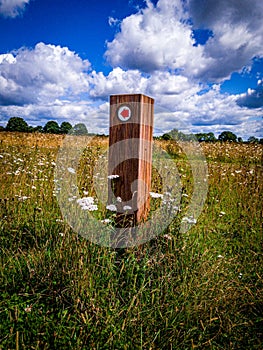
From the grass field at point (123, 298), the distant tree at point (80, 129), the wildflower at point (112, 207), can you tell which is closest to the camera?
the grass field at point (123, 298)

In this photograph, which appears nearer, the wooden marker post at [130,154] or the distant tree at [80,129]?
the wooden marker post at [130,154]

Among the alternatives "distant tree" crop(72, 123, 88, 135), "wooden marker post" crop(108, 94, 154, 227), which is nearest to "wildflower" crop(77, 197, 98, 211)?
"wooden marker post" crop(108, 94, 154, 227)

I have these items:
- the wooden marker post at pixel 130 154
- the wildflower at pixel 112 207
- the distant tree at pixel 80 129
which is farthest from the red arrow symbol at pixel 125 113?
the distant tree at pixel 80 129

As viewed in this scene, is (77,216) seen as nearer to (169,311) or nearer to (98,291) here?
(98,291)

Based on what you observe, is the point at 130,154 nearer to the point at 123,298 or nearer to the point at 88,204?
the point at 88,204

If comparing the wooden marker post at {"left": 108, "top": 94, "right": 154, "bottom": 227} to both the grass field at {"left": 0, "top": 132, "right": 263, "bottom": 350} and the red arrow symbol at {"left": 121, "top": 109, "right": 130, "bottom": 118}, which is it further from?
the grass field at {"left": 0, "top": 132, "right": 263, "bottom": 350}

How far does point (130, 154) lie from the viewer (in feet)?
10.3

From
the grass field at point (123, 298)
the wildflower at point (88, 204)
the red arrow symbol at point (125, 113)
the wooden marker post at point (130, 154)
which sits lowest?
the grass field at point (123, 298)

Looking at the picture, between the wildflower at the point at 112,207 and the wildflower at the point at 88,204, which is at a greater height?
the wildflower at the point at 88,204

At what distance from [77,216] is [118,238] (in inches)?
18.4

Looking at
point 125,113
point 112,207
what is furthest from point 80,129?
point 112,207

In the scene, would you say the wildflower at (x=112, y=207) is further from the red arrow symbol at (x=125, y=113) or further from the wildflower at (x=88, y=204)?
the red arrow symbol at (x=125, y=113)

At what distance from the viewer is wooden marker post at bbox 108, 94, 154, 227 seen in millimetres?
3092

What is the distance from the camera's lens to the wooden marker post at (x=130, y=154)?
10.1 ft
